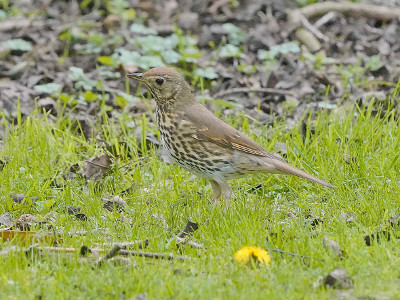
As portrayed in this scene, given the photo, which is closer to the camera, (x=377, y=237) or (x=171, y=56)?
(x=377, y=237)

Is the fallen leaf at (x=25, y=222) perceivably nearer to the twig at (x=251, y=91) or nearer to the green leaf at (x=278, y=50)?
the twig at (x=251, y=91)

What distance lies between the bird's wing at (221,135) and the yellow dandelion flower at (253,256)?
4.80ft

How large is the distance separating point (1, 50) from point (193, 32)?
252 centimetres

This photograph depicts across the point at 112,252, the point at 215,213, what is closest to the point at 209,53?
the point at 215,213

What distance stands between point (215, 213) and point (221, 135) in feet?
2.70

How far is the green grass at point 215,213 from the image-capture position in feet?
12.7

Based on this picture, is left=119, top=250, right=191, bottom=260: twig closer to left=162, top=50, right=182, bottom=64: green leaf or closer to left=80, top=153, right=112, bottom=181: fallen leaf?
left=80, top=153, right=112, bottom=181: fallen leaf

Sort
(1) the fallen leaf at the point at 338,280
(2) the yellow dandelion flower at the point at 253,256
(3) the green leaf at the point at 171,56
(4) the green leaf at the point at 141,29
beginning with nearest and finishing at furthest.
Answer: (1) the fallen leaf at the point at 338,280
(2) the yellow dandelion flower at the point at 253,256
(3) the green leaf at the point at 171,56
(4) the green leaf at the point at 141,29

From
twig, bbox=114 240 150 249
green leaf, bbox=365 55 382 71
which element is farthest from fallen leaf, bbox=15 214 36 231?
green leaf, bbox=365 55 382 71

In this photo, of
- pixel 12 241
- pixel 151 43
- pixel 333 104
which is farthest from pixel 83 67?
pixel 12 241

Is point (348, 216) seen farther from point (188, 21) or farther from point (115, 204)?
point (188, 21)

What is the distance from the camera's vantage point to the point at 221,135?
567 cm

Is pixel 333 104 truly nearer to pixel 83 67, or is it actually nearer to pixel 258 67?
pixel 258 67

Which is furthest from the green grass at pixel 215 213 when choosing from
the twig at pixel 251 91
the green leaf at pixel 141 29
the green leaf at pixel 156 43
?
the green leaf at pixel 141 29
